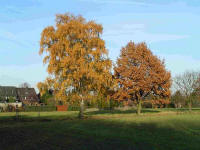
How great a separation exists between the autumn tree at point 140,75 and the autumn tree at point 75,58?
6.04 m

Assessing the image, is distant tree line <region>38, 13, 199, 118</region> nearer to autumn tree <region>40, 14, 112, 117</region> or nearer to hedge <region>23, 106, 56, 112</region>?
autumn tree <region>40, 14, 112, 117</region>

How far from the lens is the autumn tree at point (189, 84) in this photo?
61188 millimetres

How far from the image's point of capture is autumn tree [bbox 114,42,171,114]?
4159 cm

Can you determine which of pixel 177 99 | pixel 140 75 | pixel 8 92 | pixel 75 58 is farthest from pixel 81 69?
pixel 8 92

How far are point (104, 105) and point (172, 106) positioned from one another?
3350 centimetres

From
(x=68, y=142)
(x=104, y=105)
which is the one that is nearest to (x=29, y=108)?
(x=104, y=105)

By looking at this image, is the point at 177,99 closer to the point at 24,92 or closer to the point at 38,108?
the point at 38,108

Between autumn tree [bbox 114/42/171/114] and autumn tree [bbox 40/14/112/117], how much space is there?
6.04 m

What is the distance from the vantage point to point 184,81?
218ft

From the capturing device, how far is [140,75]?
4141 centimetres

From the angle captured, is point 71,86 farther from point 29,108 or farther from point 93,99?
point 29,108

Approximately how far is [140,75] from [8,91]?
7084 cm

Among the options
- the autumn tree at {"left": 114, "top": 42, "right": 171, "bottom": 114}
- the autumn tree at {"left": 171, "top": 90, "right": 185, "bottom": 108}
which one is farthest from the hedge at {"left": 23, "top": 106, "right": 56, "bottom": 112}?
the autumn tree at {"left": 171, "top": 90, "right": 185, "bottom": 108}

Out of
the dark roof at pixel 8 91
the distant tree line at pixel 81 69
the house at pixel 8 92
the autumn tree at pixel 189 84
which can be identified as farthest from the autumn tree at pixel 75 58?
the dark roof at pixel 8 91
